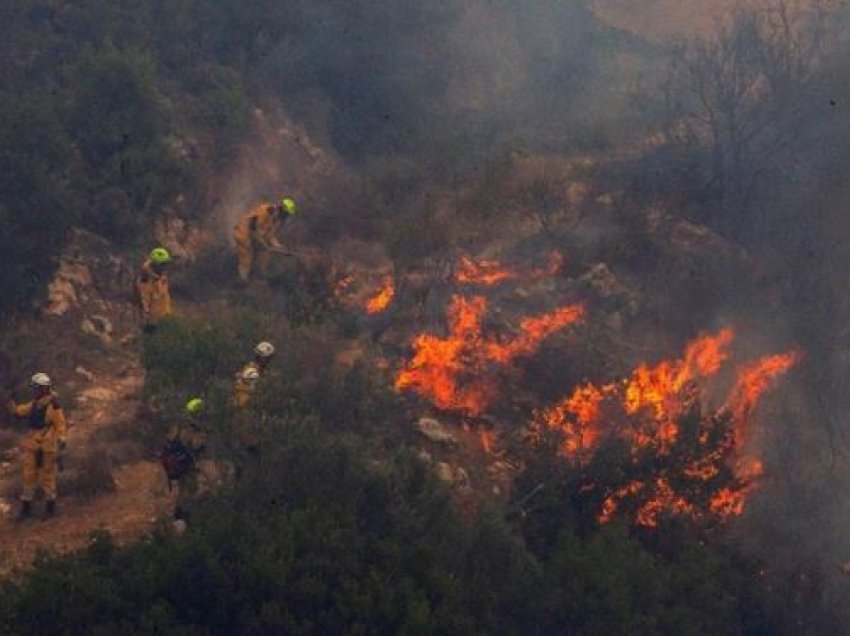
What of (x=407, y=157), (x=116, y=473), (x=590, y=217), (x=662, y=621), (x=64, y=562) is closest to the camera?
(x=64, y=562)

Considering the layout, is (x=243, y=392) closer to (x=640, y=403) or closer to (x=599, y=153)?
(x=640, y=403)

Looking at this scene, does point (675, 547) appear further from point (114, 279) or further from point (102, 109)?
point (102, 109)

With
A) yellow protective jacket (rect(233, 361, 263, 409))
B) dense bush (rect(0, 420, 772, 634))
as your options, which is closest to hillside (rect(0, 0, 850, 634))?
dense bush (rect(0, 420, 772, 634))

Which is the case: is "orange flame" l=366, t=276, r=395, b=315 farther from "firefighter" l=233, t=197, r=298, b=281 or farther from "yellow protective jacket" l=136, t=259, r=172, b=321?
"yellow protective jacket" l=136, t=259, r=172, b=321

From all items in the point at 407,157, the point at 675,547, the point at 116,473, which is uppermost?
the point at 407,157

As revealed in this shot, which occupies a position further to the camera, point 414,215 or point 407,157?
point 407,157

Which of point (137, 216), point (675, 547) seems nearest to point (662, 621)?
point (675, 547)

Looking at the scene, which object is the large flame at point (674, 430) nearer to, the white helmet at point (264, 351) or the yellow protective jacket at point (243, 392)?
the white helmet at point (264, 351)
